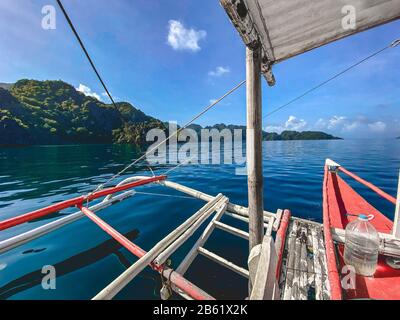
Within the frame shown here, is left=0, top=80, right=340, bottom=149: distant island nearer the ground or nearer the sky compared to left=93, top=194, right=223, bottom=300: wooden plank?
nearer the sky

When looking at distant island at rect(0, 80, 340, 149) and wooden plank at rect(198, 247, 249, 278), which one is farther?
distant island at rect(0, 80, 340, 149)

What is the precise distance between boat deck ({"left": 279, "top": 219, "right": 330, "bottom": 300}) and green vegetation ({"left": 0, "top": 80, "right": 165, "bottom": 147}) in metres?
41.1

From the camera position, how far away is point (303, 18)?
2.26 metres

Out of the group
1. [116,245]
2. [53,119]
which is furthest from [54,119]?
[116,245]

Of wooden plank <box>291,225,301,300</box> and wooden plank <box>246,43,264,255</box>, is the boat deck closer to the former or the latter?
wooden plank <box>291,225,301,300</box>

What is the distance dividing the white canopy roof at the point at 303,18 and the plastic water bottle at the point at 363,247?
292 centimetres

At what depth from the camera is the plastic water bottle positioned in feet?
7.91

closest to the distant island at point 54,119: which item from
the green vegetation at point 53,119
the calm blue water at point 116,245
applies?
the green vegetation at point 53,119

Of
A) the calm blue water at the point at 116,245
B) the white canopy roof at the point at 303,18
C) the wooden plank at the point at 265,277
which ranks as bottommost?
the calm blue water at the point at 116,245

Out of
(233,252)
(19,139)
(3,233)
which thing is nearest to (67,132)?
(19,139)

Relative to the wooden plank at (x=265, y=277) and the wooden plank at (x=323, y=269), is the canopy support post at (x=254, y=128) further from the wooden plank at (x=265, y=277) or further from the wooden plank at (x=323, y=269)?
the wooden plank at (x=265, y=277)

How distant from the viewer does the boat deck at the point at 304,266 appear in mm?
2365

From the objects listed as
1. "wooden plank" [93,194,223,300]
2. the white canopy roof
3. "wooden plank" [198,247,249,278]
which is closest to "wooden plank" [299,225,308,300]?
"wooden plank" [198,247,249,278]
